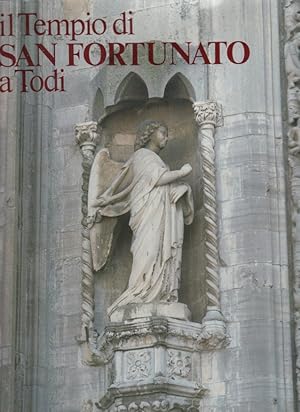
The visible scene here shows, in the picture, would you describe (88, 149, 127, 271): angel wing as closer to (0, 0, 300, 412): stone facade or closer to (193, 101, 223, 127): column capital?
(0, 0, 300, 412): stone facade

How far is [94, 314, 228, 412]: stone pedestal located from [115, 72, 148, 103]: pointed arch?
199 centimetres

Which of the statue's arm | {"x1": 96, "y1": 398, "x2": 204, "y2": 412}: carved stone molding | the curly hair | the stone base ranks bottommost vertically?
{"x1": 96, "y1": 398, "x2": 204, "y2": 412}: carved stone molding

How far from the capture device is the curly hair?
1439 cm

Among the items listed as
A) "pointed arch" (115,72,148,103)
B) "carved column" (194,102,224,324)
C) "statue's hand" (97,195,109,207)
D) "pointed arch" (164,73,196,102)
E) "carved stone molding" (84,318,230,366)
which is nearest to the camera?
"carved stone molding" (84,318,230,366)

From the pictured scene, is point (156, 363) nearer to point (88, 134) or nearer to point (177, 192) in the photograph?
point (177, 192)

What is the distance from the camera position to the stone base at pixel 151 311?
13664 millimetres

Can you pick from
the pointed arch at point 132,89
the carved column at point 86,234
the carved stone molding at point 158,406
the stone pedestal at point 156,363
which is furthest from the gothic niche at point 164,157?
the carved stone molding at point 158,406

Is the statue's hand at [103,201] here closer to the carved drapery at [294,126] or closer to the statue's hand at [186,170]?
the statue's hand at [186,170]

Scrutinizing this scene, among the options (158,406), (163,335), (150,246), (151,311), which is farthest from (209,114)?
(158,406)

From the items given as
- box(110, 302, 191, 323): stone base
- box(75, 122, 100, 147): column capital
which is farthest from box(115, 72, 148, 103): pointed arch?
box(110, 302, 191, 323): stone base

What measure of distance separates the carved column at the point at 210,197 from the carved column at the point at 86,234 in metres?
0.97

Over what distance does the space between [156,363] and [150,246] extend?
3.25 feet

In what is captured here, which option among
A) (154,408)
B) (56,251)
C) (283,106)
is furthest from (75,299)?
(283,106)

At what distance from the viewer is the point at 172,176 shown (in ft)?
46.1
